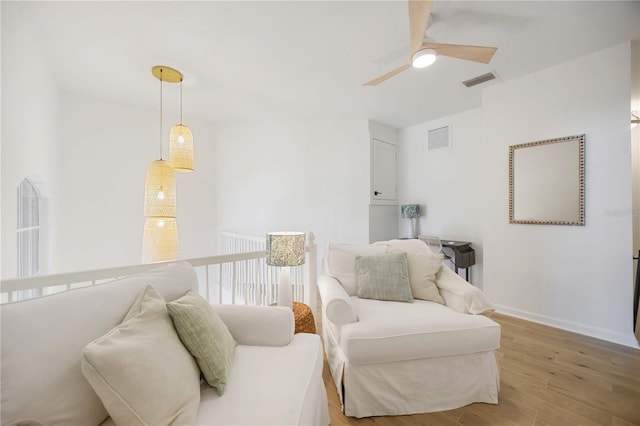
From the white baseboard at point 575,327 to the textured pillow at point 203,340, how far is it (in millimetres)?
3002

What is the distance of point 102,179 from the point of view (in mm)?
3273

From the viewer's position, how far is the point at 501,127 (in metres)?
2.89

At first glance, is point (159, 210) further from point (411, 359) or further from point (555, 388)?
point (555, 388)

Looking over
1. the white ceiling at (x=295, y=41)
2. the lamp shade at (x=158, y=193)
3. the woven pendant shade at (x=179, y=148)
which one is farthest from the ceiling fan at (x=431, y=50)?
the lamp shade at (x=158, y=193)

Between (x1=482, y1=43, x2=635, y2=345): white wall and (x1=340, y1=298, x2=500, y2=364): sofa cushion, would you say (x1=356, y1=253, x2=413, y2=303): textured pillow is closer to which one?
(x1=340, y1=298, x2=500, y2=364): sofa cushion

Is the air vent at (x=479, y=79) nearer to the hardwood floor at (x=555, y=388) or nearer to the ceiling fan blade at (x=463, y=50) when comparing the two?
the ceiling fan blade at (x=463, y=50)

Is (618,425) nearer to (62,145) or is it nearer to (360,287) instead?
(360,287)

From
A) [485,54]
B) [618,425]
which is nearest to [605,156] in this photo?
[485,54]

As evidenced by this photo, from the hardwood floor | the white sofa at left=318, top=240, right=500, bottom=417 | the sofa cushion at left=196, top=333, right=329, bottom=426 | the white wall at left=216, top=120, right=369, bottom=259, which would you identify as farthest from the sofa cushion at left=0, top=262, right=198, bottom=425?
the white wall at left=216, top=120, right=369, bottom=259

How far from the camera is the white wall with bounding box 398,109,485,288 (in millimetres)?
3449

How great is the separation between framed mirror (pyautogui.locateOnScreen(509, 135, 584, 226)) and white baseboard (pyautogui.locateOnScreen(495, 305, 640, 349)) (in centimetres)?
93

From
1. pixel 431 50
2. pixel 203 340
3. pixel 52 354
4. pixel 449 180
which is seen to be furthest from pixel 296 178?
pixel 52 354

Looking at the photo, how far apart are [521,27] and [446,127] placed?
1.81m

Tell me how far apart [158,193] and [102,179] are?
1.50m
